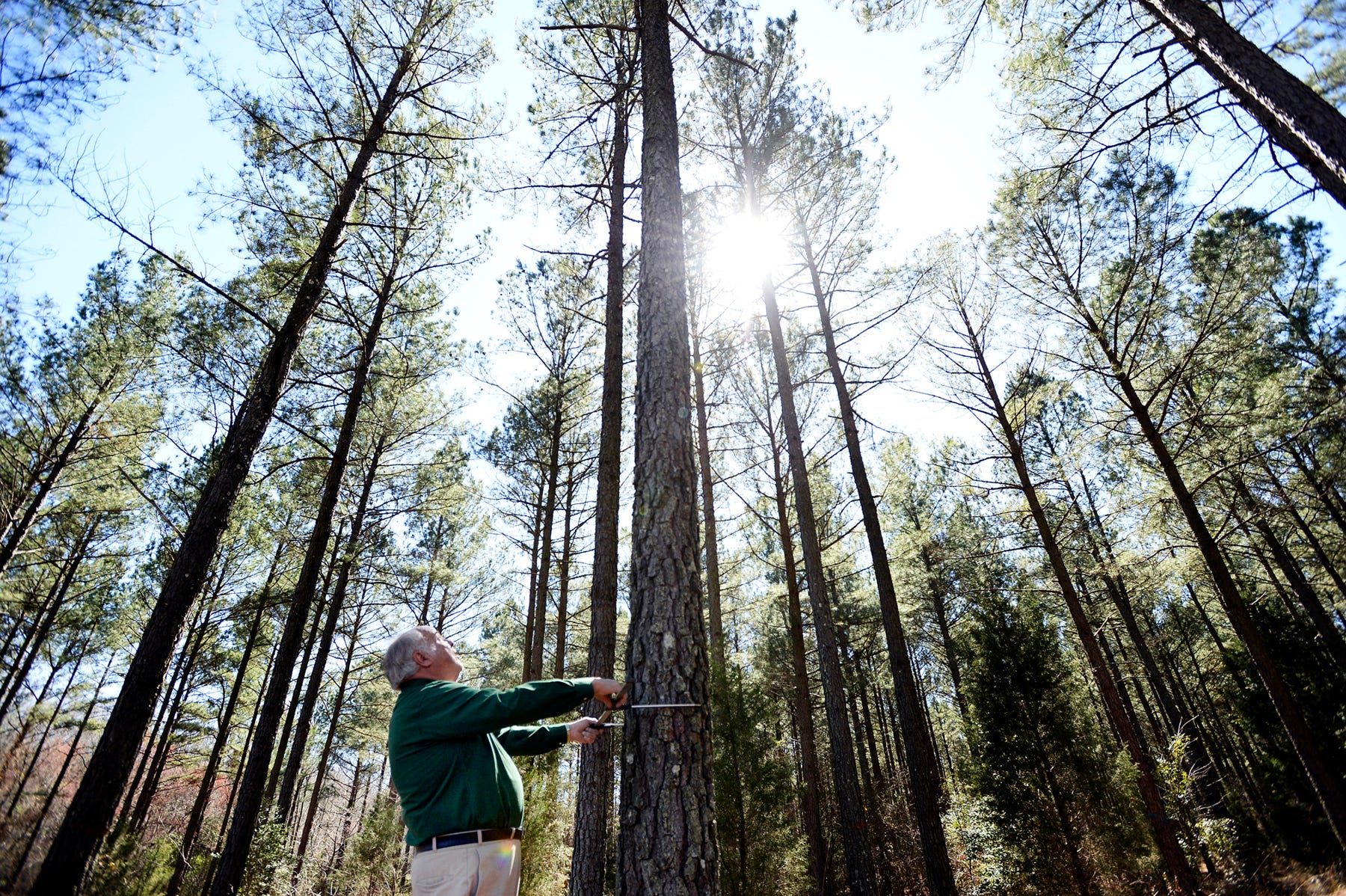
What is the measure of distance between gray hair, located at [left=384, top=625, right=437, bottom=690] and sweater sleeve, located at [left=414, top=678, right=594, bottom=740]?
22 cm

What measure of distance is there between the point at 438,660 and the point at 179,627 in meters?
3.39

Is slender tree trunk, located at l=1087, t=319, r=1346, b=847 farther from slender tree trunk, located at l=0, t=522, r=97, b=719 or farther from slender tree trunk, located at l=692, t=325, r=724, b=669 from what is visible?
slender tree trunk, located at l=0, t=522, r=97, b=719

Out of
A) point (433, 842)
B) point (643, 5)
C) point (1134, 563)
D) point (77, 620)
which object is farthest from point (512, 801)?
point (77, 620)

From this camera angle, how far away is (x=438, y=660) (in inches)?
93.0

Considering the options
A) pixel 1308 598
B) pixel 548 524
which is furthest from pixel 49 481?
pixel 1308 598

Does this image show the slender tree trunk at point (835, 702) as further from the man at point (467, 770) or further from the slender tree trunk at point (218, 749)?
the slender tree trunk at point (218, 749)

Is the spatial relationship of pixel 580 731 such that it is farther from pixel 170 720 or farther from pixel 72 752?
pixel 72 752

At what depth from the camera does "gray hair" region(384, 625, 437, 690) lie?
2.28m

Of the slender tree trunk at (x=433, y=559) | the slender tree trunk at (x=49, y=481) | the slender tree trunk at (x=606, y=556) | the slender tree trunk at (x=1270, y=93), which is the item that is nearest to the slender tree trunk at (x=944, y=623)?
the slender tree trunk at (x=606, y=556)

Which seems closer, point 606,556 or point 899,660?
point 606,556

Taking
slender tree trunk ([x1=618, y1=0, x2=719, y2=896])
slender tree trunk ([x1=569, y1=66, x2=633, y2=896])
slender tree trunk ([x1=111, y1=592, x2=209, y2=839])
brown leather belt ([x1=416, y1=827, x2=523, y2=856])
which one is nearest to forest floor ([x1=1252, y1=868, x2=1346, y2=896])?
slender tree trunk ([x1=569, y1=66, x2=633, y2=896])

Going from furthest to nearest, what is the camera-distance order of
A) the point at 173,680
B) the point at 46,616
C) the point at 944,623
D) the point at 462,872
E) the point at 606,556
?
the point at 944,623 < the point at 46,616 < the point at 173,680 < the point at 606,556 < the point at 462,872

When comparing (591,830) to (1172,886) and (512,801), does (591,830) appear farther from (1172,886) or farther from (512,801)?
(1172,886)

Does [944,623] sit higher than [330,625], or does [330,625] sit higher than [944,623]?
[944,623]
